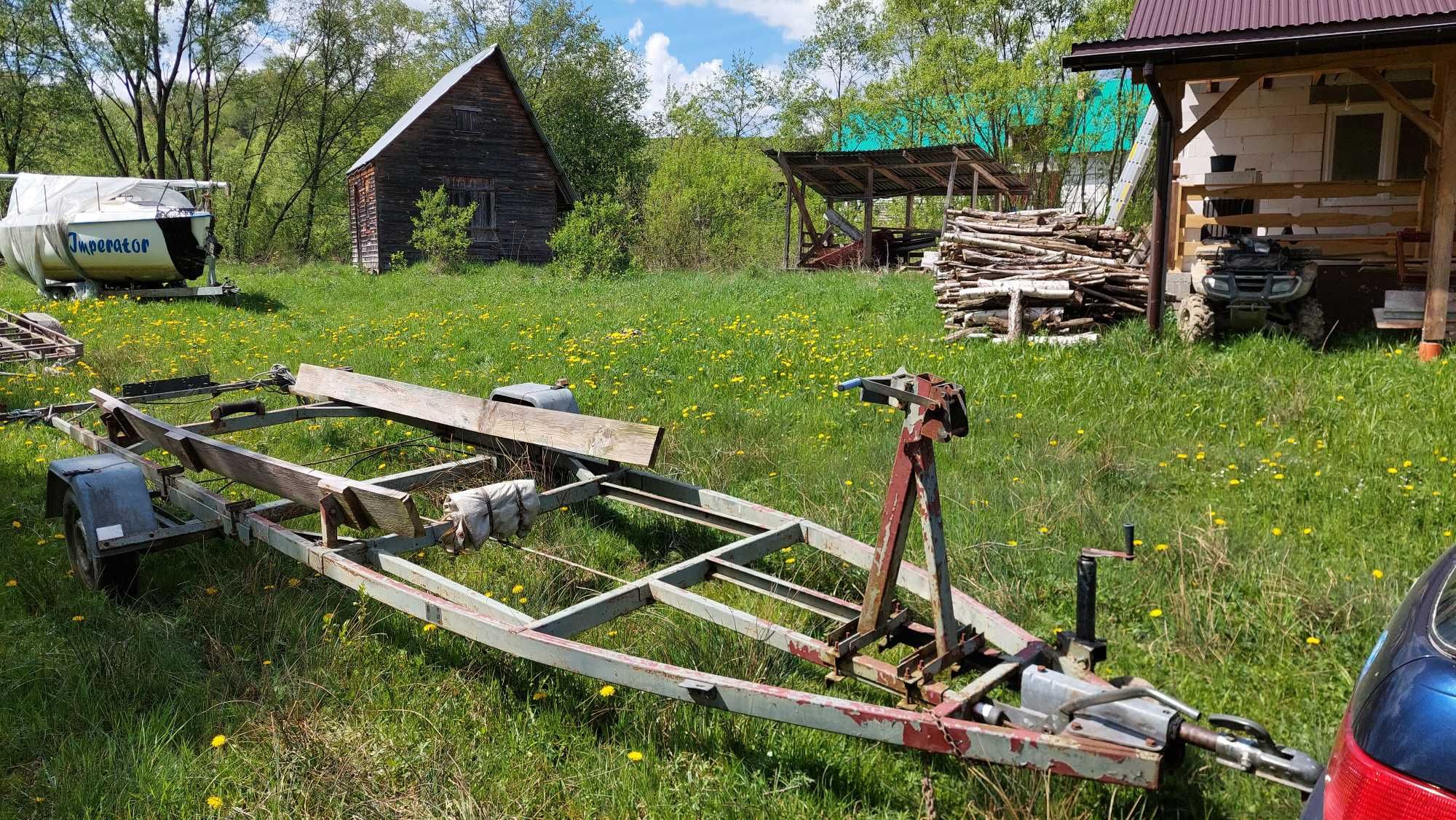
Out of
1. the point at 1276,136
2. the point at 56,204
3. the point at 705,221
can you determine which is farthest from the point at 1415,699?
the point at 705,221

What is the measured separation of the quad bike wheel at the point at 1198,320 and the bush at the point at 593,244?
13860 mm

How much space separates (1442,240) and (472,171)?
81.3ft

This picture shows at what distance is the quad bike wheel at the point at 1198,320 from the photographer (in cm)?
929

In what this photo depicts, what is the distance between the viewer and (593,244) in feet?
71.9

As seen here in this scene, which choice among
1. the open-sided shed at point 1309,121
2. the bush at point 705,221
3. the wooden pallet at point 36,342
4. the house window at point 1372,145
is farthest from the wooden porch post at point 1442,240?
the bush at point 705,221

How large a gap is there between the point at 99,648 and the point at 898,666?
10.8 ft

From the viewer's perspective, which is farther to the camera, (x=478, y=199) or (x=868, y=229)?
(x=478, y=199)

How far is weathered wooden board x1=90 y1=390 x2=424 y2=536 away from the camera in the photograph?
3.36 meters

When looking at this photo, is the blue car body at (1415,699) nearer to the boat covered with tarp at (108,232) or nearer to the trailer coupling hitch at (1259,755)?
the trailer coupling hitch at (1259,755)

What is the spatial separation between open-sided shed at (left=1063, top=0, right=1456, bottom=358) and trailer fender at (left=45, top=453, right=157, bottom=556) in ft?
28.1

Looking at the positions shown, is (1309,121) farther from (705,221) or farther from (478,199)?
(478,199)

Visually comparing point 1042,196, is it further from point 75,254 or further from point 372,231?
point 75,254

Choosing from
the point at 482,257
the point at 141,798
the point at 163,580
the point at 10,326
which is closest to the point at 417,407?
the point at 163,580

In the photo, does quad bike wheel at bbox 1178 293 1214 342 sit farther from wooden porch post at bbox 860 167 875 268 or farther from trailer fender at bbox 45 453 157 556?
wooden porch post at bbox 860 167 875 268
